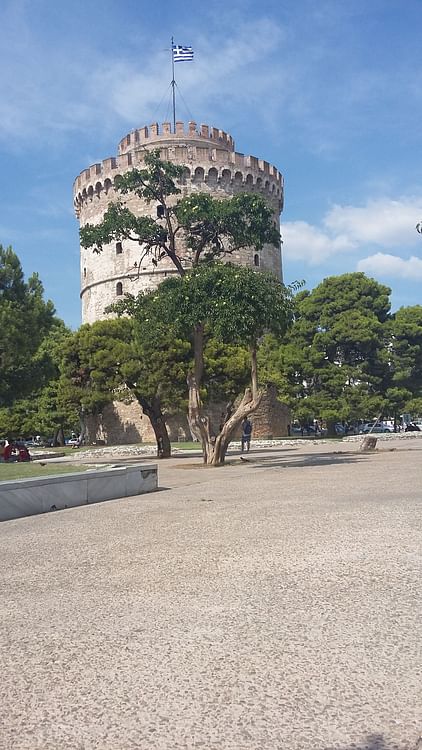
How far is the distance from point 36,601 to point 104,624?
753 millimetres

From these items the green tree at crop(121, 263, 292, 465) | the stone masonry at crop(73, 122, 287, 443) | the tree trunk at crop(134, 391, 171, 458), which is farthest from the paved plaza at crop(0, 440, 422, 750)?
the stone masonry at crop(73, 122, 287, 443)

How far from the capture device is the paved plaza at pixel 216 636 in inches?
99.7

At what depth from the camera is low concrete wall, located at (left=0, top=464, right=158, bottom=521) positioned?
8.89 meters

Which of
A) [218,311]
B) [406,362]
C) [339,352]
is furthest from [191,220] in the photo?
[406,362]

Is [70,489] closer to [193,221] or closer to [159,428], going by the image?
[193,221]

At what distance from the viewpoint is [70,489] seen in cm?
992

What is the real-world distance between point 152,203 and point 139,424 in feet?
45.5

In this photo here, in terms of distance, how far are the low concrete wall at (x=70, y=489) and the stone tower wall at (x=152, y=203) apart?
3177 cm

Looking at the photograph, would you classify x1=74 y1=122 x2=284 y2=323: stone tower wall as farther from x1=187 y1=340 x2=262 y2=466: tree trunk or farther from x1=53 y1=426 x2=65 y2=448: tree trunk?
x1=187 y1=340 x2=262 y2=466: tree trunk

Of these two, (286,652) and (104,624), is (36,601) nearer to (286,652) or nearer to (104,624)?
(104,624)

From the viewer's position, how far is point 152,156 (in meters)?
17.6

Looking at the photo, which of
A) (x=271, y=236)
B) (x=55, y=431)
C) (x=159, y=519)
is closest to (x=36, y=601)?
(x=159, y=519)

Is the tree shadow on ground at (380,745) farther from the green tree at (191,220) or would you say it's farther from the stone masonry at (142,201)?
the stone masonry at (142,201)

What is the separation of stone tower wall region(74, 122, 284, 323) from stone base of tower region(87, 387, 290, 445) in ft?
22.8
